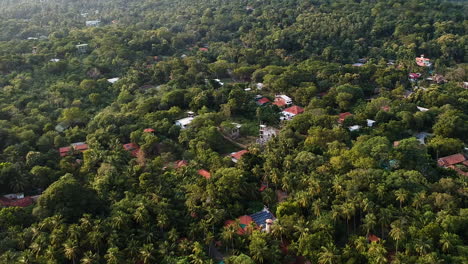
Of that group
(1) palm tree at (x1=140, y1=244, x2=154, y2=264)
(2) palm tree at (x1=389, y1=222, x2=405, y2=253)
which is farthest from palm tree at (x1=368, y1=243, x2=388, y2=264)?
(1) palm tree at (x1=140, y1=244, x2=154, y2=264)

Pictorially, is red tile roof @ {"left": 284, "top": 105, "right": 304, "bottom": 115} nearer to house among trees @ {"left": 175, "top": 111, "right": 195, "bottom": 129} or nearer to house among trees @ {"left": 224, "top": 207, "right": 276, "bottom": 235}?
house among trees @ {"left": 175, "top": 111, "right": 195, "bottom": 129}

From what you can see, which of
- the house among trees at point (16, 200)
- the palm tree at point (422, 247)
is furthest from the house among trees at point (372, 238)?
the house among trees at point (16, 200)

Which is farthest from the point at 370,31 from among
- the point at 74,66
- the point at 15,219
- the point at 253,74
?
the point at 15,219

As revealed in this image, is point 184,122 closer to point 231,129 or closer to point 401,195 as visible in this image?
point 231,129

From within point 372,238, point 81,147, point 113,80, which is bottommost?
point 113,80

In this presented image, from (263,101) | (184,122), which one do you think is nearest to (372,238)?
(184,122)

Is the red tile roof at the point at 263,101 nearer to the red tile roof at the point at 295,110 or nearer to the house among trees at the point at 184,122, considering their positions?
the red tile roof at the point at 295,110
